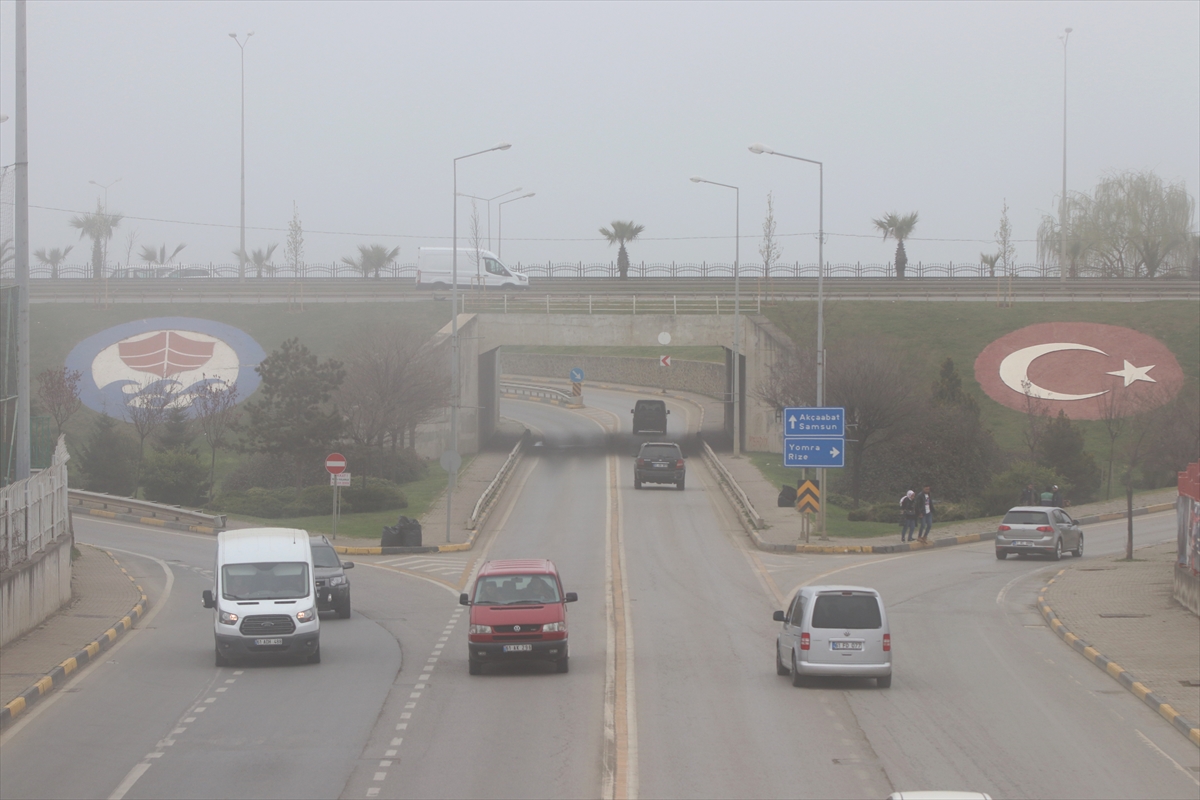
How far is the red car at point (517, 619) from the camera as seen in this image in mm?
17703

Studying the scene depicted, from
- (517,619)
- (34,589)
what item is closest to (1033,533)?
→ (517,619)

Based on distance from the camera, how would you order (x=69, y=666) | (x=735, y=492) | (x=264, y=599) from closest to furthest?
(x=69, y=666), (x=264, y=599), (x=735, y=492)

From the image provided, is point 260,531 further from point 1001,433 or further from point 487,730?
point 1001,433

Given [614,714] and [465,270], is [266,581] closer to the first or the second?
[614,714]

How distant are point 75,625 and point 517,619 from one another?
9287 millimetres

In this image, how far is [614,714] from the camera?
15.0m

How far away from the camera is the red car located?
1770 cm

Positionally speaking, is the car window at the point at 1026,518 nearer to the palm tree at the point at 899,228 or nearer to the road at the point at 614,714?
the road at the point at 614,714

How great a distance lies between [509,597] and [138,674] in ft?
18.4

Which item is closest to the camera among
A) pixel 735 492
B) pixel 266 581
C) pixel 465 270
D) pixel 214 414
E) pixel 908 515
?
pixel 266 581

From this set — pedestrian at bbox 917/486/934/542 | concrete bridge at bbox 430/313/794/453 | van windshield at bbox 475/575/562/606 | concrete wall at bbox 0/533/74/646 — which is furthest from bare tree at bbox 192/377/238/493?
van windshield at bbox 475/575/562/606

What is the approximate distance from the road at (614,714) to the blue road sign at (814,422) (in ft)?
29.6

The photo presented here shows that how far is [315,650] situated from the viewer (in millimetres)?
18984

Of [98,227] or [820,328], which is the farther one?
[98,227]
